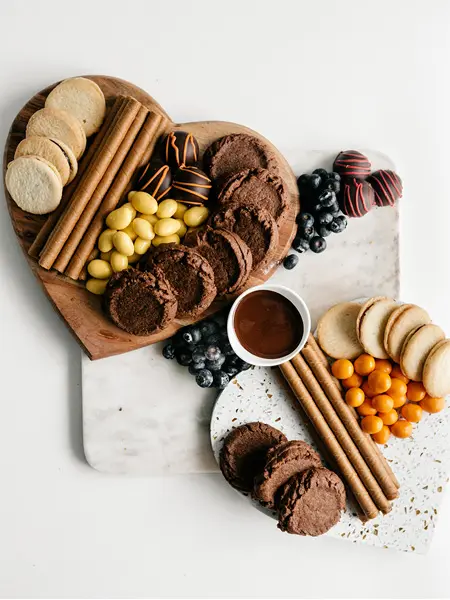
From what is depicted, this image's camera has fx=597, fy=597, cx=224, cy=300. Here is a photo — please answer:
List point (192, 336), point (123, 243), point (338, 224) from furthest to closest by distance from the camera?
1. point (338, 224)
2. point (192, 336)
3. point (123, 243)

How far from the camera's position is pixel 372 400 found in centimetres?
257

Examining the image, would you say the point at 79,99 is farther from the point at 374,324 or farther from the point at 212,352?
the point at 374,324

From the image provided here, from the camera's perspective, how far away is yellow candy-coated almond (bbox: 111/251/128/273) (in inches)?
95.7

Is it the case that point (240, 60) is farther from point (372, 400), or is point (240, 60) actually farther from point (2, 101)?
point (372, 400)

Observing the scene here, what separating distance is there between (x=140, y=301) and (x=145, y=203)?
40cm

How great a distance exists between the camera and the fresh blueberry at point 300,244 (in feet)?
8.58

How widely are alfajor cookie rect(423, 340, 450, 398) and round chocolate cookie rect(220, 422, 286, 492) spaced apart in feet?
2.16

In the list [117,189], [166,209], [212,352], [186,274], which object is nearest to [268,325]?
[212,352]

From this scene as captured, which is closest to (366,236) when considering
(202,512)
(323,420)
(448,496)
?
(323,420)

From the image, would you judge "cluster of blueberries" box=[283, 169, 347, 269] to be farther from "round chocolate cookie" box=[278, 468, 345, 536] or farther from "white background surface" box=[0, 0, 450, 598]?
"round chocolate cookie" box=[278, 468, 345, 536]

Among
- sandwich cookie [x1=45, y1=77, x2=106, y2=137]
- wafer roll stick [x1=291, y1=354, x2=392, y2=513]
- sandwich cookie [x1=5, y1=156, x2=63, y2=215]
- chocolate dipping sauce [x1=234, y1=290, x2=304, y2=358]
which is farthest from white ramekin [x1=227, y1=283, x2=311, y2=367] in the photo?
sandwich cookie [x1=45, y1=77, x2=106, y2=137]

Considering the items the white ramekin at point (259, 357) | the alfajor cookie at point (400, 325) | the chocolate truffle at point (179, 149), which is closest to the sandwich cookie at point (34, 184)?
the chocolate truffle at point (179, 149)

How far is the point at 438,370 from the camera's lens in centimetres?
250

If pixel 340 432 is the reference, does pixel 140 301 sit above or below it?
above
